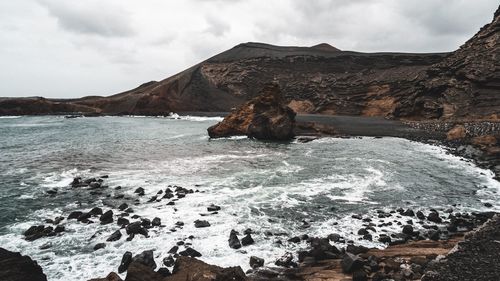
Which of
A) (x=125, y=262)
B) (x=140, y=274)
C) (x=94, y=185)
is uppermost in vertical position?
(x=140, y=274)

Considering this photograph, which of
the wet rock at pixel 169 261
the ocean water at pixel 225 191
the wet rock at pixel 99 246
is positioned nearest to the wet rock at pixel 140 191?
the ocean water at pixel 225 191

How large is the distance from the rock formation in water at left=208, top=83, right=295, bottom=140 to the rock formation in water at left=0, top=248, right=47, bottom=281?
36800 millimetres

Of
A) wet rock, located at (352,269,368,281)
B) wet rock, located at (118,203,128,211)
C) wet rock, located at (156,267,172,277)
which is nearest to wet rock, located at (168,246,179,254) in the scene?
wet rock, located at (156,267,172,277)

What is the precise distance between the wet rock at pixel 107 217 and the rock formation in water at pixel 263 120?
3096 cm

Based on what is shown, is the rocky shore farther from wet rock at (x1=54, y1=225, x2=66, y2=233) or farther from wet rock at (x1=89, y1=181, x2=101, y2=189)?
wet rock at (x1=89, y1=181, x2=101, y2=189)

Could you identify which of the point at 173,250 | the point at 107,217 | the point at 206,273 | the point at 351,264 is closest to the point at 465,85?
the point at 351,264

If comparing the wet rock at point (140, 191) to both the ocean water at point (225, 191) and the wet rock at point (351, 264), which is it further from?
the wet rock at point (351, 264)

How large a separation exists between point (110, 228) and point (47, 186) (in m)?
9.67

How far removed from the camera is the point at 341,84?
407ft

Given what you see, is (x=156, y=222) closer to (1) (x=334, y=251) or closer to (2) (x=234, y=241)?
(2) (x=234, y=241)

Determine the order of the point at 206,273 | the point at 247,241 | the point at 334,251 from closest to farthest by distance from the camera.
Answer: the point at 206,273 < the point at 334,251 < the point at 247,241

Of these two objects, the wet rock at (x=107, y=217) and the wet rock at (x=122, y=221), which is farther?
the wet rock at (x=107, y=217)

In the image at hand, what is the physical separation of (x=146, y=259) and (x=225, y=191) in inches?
367

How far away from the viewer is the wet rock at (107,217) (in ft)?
51.4
